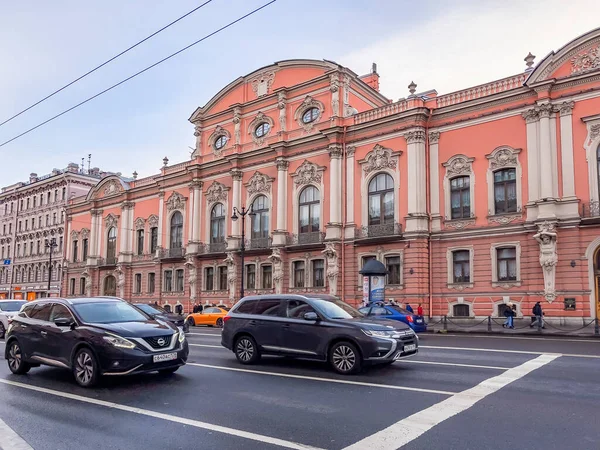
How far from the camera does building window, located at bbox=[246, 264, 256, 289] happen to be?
38.3 metres

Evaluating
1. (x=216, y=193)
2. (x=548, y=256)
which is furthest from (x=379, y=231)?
(x=216, y=193)

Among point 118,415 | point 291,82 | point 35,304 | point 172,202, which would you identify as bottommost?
point 118,415

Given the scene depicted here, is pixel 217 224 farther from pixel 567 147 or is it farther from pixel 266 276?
pixel 567 147

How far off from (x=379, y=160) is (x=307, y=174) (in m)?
5.69

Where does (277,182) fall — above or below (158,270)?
above

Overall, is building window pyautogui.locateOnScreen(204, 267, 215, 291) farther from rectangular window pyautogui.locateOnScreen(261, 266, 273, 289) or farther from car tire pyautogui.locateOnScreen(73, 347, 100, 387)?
car tire pyautogui.locateOnScreen(73, 347, 100, 387)

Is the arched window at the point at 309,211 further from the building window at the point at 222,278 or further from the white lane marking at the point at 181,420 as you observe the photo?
the white lane marking at the point at 181,420

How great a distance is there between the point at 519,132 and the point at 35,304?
82.4 ft

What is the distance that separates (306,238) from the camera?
3519cm

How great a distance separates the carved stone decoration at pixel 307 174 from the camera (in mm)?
35719

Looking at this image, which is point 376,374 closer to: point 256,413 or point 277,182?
point 256,413

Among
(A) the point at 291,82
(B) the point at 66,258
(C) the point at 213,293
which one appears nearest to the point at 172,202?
(C) the point at 213,293

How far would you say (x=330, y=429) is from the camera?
6.31 meters

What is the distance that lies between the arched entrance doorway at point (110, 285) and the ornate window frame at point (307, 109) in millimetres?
25923
